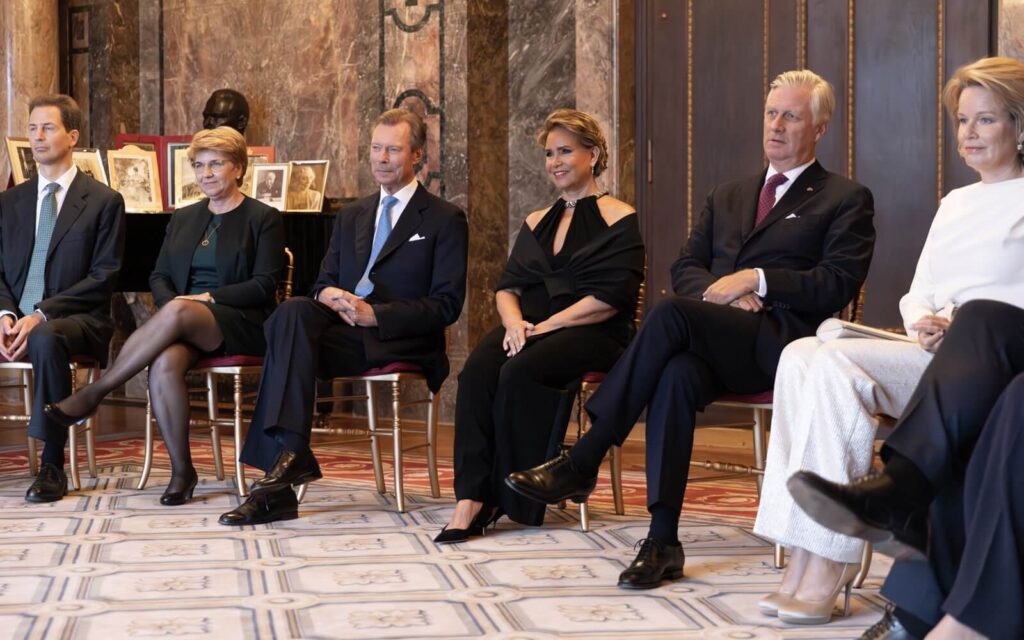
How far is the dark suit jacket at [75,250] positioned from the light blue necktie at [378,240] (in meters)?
1.13

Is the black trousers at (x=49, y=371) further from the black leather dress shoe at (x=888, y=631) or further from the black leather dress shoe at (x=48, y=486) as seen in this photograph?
the black leather dress shoe at (x=888, y=631)

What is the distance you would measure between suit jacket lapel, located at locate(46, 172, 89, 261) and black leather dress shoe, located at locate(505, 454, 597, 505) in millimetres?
2546

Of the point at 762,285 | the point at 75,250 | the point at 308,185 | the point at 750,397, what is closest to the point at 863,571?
the point at 750,397

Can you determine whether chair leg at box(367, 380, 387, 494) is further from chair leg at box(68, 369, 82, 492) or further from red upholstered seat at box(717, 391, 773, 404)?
red upholstered seat at box(717, 391, 773, 404)

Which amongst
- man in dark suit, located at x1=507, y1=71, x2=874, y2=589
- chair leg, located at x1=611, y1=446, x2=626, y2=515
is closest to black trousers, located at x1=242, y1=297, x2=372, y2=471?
chair leg, located at x1=611, y1=446, x2=626, y2=515

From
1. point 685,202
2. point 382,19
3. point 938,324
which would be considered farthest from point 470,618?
point 382,19

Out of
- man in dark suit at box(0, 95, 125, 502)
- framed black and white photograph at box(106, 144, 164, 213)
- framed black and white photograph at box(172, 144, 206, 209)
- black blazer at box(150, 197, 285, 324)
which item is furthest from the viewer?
framed black and white photograph at box(172, 144, 206, 209)

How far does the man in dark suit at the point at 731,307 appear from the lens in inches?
140

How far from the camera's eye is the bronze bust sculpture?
7664 millimetres

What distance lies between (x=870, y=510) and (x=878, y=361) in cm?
68

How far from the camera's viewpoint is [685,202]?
650 cm

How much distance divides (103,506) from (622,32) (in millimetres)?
3487

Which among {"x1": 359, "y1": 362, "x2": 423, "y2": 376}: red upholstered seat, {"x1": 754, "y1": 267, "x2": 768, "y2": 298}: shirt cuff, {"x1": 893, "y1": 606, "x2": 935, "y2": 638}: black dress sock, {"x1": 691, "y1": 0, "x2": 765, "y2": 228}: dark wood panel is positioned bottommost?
{"x1": 893, "y1": 606, "x2": 935, "y2": 638}: black dress sock

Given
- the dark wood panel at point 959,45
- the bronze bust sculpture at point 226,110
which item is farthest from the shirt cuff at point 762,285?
the bronze bust sculpture at point 226,110
